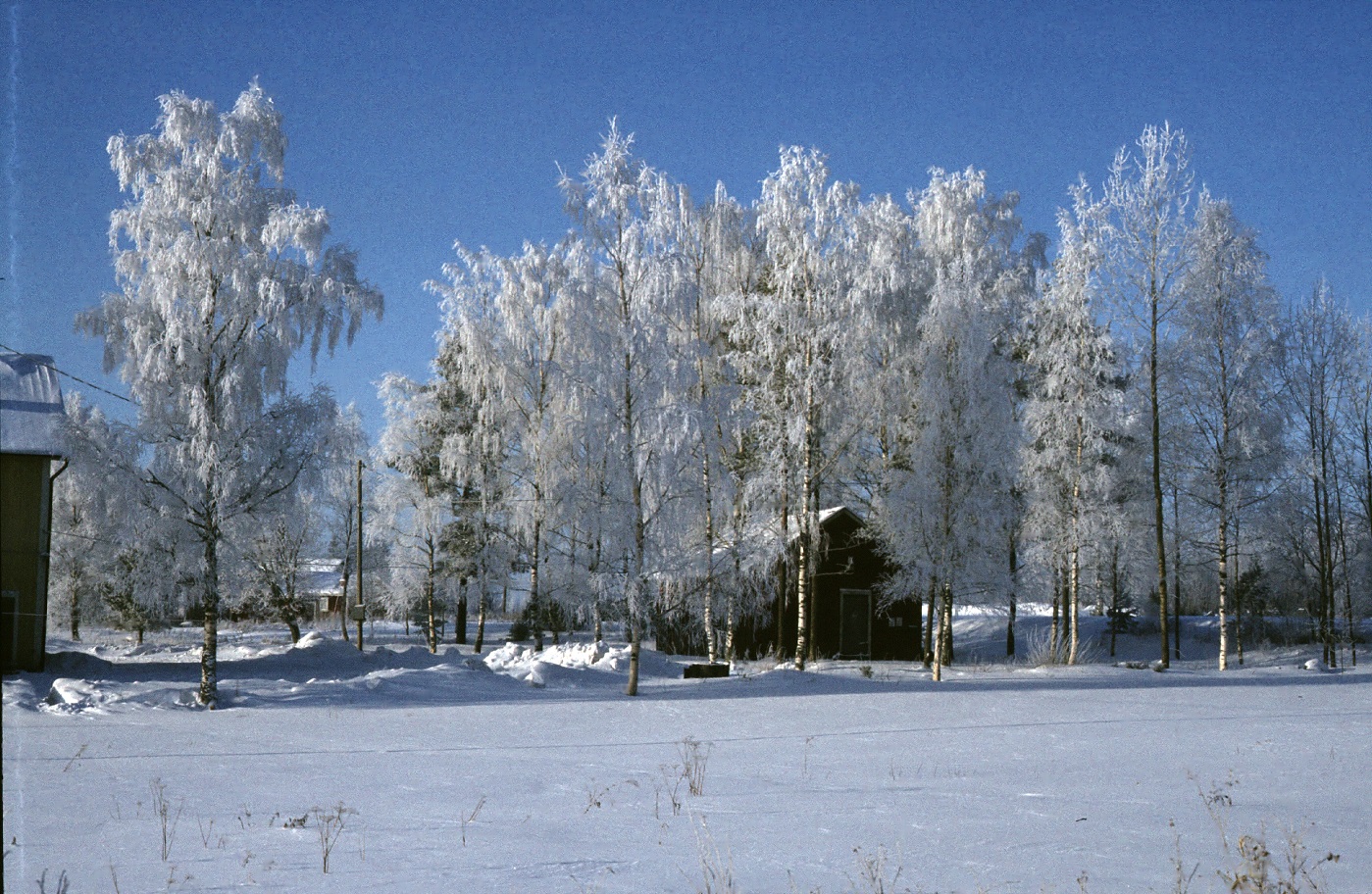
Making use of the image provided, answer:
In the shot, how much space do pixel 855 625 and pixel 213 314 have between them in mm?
21258

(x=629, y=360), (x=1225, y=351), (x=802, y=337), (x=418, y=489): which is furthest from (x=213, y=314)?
(x=1225, y=351)

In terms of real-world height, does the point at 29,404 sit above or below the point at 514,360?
below

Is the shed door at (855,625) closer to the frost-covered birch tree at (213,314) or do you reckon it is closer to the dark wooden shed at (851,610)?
the dark wooden shed at (851,610)

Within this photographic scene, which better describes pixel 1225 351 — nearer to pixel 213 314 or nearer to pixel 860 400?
pixel 860 400

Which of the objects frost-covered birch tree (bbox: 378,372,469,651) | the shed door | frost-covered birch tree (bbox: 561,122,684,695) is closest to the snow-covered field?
frost-covered birch tree (bbox: 561,122,684,695)

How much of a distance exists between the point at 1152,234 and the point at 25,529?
90.3 feet

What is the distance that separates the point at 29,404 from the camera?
988 inches

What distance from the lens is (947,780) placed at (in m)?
10.5

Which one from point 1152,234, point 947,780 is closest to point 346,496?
point 1152,234

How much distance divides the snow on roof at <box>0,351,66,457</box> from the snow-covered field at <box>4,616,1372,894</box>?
237 inches

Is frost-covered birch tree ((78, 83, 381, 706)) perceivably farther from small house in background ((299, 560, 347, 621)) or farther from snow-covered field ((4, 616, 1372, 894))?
small house in background ((299, 560, 347, 621))

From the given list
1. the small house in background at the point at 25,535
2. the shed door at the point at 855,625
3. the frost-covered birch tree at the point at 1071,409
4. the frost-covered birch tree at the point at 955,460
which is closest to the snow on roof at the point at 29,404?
the small house in background at the point at 25,535

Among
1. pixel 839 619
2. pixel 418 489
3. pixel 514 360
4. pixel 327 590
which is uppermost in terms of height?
pixel 514 360

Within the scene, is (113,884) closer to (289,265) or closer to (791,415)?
(289,265)
